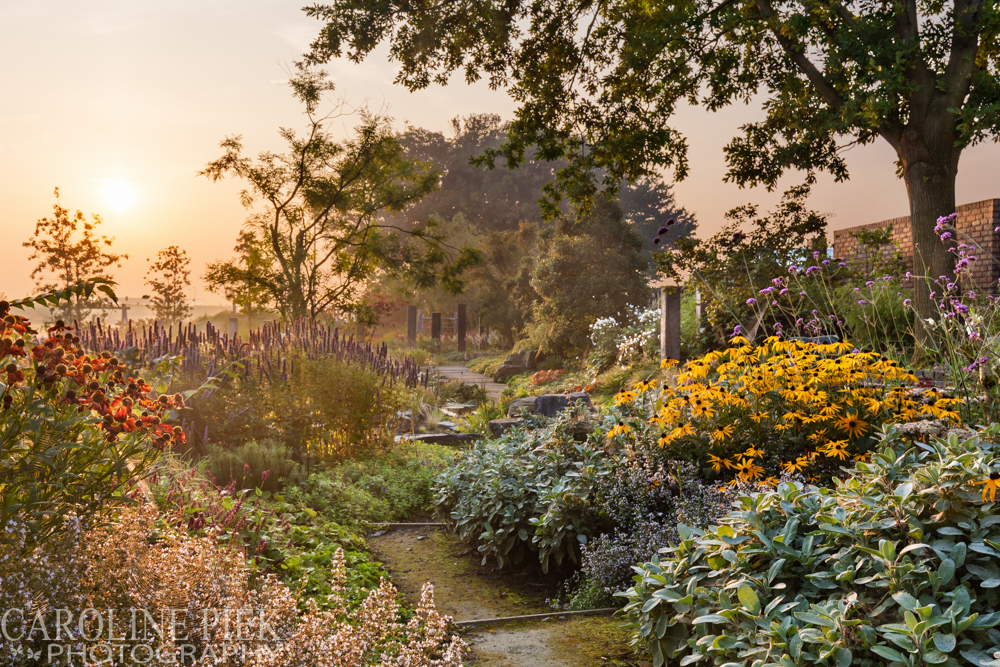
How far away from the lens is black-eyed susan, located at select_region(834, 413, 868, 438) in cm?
376

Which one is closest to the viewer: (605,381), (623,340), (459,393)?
(605,381)

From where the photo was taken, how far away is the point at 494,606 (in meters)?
3.57

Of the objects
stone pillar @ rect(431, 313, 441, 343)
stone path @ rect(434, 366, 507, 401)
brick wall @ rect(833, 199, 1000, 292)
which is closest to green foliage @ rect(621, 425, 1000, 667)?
stone path @ rect(434, 366, 507, 401)

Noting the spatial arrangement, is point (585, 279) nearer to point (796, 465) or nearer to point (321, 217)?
point (321, 217)

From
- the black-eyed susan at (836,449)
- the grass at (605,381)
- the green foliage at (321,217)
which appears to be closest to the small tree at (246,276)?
the green foliage at (321,217)

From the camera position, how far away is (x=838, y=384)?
4059 millimetres

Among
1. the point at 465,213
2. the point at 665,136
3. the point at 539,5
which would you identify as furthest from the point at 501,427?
the point at 465,213

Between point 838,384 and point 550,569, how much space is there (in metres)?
1.99

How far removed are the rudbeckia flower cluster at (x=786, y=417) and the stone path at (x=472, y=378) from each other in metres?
8.57

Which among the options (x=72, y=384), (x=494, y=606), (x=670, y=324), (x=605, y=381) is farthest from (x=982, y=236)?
(x=72, y=384)

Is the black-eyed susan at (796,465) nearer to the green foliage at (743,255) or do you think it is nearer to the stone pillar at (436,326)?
the green foliage at (743,255)

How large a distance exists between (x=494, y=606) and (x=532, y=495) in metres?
0.76

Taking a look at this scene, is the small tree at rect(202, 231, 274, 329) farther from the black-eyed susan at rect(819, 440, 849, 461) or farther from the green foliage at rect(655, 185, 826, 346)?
the black-eyed susan at rect(819, 440, 849, 461)

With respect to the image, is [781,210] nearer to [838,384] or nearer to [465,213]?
[838,384]
